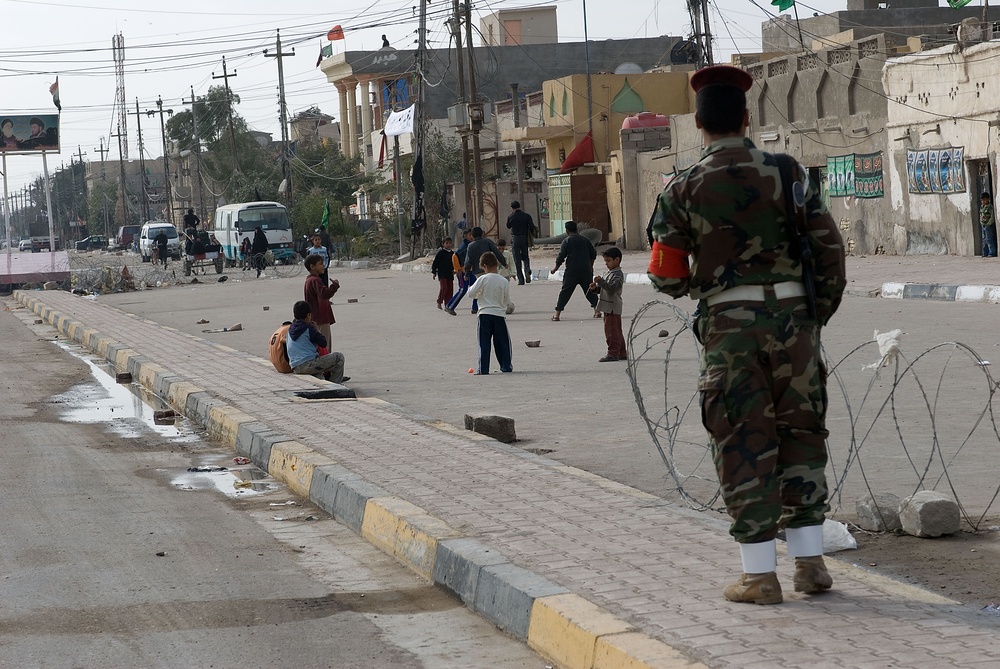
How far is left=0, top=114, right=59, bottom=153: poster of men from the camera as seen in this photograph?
41031 millimetres

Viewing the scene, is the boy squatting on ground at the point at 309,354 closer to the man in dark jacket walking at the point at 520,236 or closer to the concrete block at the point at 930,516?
the concrete block at the point at 930,516

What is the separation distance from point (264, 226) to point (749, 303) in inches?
1817

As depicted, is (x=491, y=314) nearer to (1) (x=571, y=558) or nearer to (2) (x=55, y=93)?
(1) (x=571, y=558)

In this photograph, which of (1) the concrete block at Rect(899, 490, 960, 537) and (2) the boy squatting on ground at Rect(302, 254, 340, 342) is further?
(2) the boy squatting on ground at Rect(302, 254, 340, 342)

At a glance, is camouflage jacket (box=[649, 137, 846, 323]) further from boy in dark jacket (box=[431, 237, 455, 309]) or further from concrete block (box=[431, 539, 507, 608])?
boy in dark jacket (box=[431, 237, 455, 309])

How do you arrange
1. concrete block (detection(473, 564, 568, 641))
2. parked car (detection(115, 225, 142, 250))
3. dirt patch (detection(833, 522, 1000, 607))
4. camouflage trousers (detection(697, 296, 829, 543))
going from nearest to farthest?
camouflage trousers (detection(697, 296, 829, 543)) < concrete block (detection(473, 564, 568, 641)) < dirt patch (detection(833, 522, 1000, 607)) < parked car (detection(115, 225, 142, 250))

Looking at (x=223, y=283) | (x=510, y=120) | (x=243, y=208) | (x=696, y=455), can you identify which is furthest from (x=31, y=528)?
(x=510, y=120)

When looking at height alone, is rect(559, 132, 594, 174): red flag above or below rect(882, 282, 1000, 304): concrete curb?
above

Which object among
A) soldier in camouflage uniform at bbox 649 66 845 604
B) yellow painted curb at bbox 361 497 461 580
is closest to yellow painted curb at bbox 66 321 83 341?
yellow painted curb at bbox 361 497 461 580

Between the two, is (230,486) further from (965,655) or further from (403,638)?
(965,655)

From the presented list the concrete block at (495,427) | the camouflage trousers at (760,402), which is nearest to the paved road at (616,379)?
the concrete block at (495,427)

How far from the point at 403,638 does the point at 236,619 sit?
2.30ft

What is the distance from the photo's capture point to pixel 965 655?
3.65 meters

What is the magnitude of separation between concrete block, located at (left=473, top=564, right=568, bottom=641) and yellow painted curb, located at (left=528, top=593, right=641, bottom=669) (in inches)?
2.9
